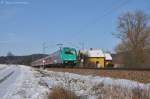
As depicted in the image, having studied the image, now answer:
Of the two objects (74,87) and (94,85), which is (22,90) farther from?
(94,85)

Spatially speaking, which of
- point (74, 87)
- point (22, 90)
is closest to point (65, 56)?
point (74, 87)

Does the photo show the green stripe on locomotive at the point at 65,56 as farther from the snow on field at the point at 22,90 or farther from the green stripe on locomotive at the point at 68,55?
the snow on field at the point at 22,90

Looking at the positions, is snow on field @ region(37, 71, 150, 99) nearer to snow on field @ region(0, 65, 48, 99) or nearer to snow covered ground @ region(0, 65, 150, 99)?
snow covered ground @ region(0, 65, 150, 99)

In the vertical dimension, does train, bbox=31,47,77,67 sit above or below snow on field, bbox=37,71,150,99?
above

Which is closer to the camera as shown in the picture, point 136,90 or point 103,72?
point 136,90

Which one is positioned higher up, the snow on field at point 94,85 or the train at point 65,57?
the train at point 65,57

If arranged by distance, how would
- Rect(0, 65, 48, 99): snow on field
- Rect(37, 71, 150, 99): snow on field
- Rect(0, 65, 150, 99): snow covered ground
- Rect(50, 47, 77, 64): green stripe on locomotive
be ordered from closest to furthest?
Rect(37, 71, 150, 99): snow on field → Rect(0, 65, 150, 99): snow covered ground → Rect(0, 65, 48, 99): snow on field → Rect(50, 47, 77, 64): green stripe on locomotive

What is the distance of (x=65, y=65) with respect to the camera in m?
56.3

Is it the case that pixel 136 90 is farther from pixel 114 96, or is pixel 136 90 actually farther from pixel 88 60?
pixel 88 60

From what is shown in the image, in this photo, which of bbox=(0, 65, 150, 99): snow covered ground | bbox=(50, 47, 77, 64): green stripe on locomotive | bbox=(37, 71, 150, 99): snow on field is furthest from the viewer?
bbox=(50, 47, 77, 64): green stripe on locomotive

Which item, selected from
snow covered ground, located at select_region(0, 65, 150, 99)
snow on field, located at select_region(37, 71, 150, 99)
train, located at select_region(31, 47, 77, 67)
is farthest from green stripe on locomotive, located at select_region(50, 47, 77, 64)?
snow on field, located at select_region(37, 71, 150, 99)

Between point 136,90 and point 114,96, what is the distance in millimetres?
1012

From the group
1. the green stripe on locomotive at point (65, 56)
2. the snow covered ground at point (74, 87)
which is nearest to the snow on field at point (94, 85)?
the snow covered ground at point (74, 87)

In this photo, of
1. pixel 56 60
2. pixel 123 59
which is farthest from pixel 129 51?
pixel 56 60
